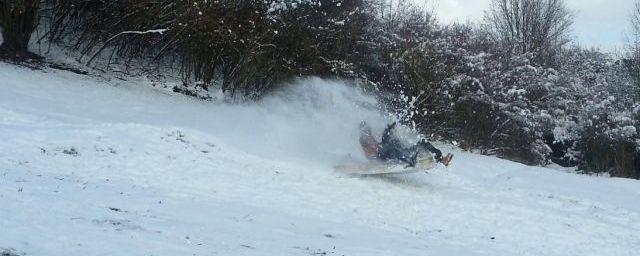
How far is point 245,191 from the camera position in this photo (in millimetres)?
10742

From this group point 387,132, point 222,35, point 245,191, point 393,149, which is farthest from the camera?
point 222,35

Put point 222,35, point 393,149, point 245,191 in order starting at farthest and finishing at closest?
point 222,35
point 393,149
point 245,191

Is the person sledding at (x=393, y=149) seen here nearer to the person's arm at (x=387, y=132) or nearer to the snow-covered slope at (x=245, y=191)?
the person's arm at (x=387, y=132)

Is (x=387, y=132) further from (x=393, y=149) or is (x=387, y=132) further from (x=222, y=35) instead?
(x=222, y=35)

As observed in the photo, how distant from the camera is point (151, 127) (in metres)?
13.3

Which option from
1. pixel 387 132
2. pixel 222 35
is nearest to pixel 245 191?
pixel 387 132

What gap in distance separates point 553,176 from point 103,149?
12909 mm

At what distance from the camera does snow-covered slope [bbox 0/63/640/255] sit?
6734mm

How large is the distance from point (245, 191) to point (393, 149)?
3913 mm

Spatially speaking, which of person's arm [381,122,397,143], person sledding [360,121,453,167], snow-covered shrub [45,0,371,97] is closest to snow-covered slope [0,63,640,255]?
person sledding [360,121,453,167]

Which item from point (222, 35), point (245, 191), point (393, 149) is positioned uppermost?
point (222, 35)

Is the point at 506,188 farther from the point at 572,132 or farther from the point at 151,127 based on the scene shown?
the point at 572,132

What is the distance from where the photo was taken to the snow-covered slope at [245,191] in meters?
6.73

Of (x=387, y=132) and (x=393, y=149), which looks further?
(x=387, y=132)
